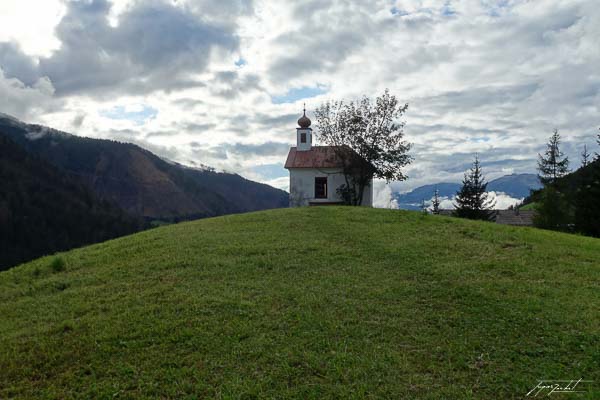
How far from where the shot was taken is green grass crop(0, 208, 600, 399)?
23.3 feet

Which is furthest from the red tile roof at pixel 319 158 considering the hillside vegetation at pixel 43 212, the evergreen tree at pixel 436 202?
the hillside vegetation at pixel 43 212

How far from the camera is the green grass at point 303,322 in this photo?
7113 millimetres

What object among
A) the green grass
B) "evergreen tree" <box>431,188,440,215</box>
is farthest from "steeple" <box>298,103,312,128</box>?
the green grass

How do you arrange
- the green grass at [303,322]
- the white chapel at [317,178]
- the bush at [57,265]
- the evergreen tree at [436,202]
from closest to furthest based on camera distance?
1. the green grass at [303,322]
2. the bush at [57,265]
3. the white chapel at [317,178]
4. the evergreen tree at [436,202]

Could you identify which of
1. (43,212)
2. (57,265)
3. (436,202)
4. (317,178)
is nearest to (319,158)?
(317,178)

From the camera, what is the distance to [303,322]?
8977 millimetres

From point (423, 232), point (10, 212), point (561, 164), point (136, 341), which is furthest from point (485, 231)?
point (10, 212)

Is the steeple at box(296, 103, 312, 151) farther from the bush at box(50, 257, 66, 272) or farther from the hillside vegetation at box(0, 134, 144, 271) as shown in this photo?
the hillside vegetation at box(0, 134, 144, 271)

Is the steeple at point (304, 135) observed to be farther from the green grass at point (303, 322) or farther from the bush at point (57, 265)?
the bush at point (57, 265)

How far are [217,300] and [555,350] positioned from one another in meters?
6.54

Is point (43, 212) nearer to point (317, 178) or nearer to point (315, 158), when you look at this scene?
point (315, 158)

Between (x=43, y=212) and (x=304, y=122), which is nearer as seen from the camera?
(x=304, y=122)

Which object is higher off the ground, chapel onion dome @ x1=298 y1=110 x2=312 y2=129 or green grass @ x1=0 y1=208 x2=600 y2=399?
chapel onion dome @ x1=298 y1=110 x2=312 y2=129

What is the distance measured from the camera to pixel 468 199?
41812 millimetres
